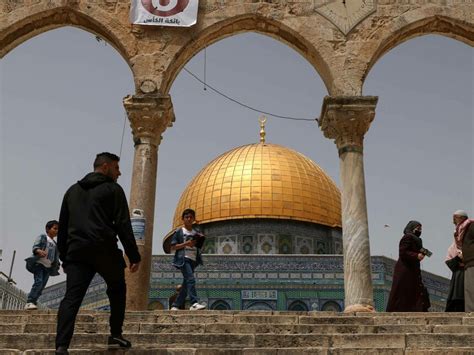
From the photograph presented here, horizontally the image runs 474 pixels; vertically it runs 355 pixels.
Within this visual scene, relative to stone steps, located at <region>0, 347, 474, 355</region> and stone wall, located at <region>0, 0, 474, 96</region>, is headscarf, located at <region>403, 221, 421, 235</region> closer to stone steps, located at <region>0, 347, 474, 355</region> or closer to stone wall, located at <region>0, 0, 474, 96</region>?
stone wall, located at <region>0, 0, 474, 96</region>

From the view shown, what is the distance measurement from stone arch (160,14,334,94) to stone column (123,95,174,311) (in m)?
0.38

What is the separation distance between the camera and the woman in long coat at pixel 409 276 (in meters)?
8.45

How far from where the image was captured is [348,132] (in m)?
10.2

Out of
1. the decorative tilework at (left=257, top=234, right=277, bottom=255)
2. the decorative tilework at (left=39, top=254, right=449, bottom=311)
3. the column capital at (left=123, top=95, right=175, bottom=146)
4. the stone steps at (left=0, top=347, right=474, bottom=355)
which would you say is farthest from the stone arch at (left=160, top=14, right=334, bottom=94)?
the decorative tilework at (left=257, top=234, right=277, bottom=255)

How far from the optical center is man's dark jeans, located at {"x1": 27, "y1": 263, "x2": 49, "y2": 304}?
28.0ft

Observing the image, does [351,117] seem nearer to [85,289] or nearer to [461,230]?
[461,230]

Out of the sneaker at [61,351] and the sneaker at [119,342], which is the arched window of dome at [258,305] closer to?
the sneaker at [119,342]

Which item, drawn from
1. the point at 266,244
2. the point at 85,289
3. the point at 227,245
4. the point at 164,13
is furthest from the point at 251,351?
the point at 227,245

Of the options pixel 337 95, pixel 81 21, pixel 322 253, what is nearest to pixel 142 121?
pixel 81 21

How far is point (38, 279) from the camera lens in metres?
8.71

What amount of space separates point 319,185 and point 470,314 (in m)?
23.4

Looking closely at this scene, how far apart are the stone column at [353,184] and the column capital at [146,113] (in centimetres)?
243

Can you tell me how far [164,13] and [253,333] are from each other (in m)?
6.02

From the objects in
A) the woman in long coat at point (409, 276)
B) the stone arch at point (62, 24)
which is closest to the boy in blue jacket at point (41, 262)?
the stone arch at point (62, 24)
